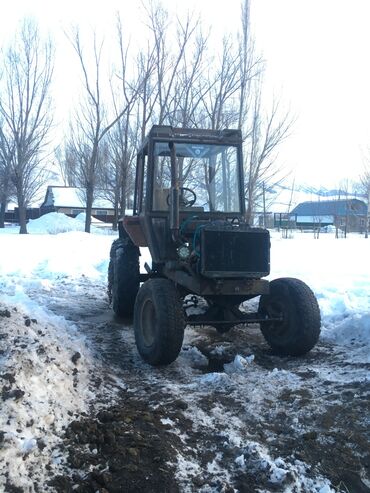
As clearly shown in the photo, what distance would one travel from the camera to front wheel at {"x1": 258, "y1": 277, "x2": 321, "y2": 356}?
19.7ft

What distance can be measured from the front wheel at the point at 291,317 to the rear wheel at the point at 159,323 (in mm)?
1296

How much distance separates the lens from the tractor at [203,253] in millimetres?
5797

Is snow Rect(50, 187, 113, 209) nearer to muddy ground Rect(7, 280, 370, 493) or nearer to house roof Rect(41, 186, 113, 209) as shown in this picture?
house roof Rect(41, 186, 113, 209)

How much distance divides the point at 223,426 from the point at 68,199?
5898cm

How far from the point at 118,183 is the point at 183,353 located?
25914 millimetres

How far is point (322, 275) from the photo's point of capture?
12.0 meters

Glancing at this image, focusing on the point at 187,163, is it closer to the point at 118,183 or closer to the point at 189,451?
the point at 189,451

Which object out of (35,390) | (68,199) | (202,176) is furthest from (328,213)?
(35,390)

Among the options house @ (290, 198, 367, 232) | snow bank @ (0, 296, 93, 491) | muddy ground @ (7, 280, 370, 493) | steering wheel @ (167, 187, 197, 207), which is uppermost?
house @ (290, 198, 367, 232)

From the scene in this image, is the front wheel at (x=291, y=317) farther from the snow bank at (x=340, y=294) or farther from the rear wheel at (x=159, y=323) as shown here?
the rear wheel at (x=159, y=323)

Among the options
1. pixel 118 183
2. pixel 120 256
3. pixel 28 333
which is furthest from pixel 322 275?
pixel 118 183

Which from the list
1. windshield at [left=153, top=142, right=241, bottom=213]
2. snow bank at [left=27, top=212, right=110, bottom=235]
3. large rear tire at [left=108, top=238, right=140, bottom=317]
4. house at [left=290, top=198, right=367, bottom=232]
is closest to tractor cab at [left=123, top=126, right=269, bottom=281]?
windshield at [left=153, top=142, right=241, bottom=213]

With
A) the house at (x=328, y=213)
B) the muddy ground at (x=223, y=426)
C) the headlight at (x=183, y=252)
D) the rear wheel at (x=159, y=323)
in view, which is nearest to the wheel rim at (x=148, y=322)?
the rear wheel at (x=159, y=323)

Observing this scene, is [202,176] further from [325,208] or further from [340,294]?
[325,208]
